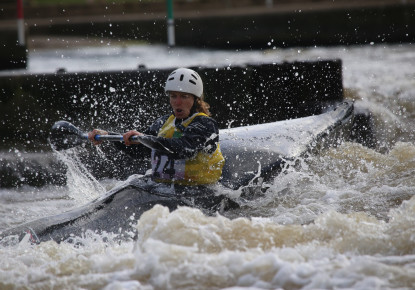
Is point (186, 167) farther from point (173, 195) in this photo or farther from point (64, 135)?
point (64, 135)

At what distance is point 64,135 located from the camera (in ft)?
18.9

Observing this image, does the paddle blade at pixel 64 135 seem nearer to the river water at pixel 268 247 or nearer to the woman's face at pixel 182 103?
the river water at pixel 268 247

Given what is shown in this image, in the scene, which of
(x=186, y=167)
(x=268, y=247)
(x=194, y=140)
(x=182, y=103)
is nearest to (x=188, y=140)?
(x=194, y=140)

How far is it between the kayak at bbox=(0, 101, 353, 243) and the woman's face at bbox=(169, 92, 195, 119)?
0.58 metres

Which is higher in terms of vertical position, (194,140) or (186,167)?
(194,140)

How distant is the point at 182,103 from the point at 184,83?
0.16m

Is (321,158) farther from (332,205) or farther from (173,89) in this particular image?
(173,89)

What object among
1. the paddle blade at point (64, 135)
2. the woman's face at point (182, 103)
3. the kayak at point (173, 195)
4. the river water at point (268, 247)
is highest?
the woman's face at point (182, 103)

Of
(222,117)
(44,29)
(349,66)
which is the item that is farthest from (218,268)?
(44,29)

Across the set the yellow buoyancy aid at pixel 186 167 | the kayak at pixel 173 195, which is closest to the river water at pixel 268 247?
the kayak at pixel 173 195

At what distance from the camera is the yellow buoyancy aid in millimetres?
5113

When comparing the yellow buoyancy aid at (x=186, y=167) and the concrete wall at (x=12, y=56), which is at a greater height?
the concrete wall at (x=12, y=56)

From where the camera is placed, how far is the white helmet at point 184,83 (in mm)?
5168

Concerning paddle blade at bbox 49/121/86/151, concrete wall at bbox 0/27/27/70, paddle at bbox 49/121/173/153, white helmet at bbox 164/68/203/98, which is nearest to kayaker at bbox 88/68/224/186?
white helmet at bbox 164/68/203/98
